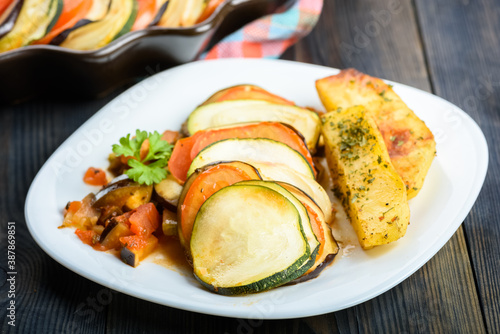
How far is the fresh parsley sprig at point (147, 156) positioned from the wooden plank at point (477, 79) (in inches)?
77.9

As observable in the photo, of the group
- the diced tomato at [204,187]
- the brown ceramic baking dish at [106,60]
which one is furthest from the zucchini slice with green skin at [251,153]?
the brown ceramic baking dish at [106,60]

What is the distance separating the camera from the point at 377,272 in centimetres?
291

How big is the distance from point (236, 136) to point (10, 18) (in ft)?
5.70

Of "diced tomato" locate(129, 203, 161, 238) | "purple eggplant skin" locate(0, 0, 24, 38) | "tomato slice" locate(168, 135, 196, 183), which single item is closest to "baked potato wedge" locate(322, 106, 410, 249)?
"tomato slice" locate(168, 135, 196, 183)

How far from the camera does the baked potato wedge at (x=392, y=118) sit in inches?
129

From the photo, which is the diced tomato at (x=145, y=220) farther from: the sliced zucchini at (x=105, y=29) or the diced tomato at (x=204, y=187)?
the sliced zucchini at (x=105, y=29)

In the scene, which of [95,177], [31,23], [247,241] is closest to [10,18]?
[31,23]

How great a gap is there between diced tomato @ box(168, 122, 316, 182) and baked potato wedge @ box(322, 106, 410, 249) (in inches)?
7.7

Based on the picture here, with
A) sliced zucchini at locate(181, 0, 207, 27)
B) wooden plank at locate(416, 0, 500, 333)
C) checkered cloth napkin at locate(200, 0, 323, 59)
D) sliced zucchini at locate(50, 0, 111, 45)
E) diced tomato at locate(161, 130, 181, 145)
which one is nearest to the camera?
wooden plank at locate(416, 0, 500, 333)

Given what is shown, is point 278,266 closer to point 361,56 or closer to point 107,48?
point 107,48

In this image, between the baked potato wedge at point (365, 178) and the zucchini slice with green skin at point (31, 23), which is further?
the zucchini slice with green skin at point (31, 23)

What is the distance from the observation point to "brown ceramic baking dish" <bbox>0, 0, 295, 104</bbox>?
12.2 feet

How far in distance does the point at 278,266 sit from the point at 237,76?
5.74 feet

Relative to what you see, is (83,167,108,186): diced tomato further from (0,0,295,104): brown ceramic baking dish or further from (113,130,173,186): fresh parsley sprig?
(0,0,295,104): brown ceramic baking dish
